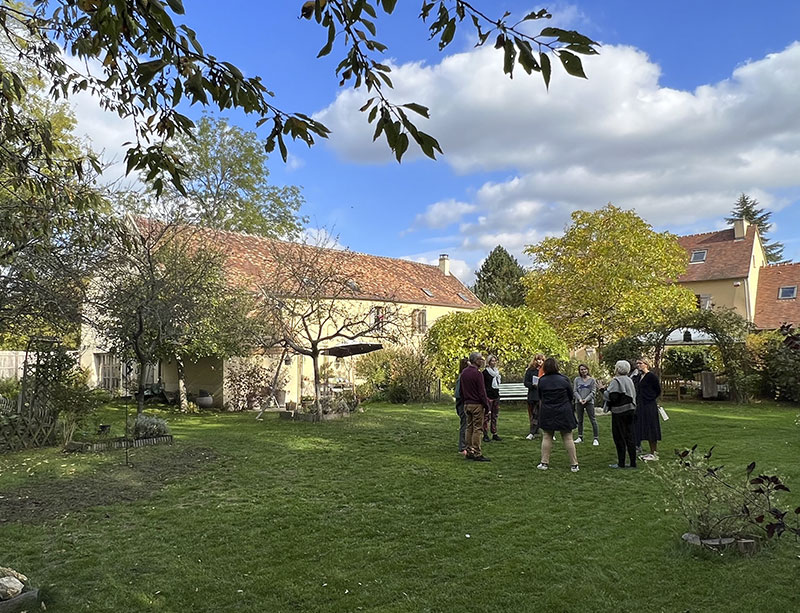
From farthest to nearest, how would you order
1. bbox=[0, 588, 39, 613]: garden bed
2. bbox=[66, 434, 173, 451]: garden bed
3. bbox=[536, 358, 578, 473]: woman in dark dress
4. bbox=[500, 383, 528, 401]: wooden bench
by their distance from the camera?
bbox=[500, 383, 528, 401]: wooden bench < bbox=[66, 434, 173, 451]: garden bed < bbox=[536, 358, 578, 473]: woman in dark dress < bbox=[0, 588, 39, 613]: garden bed

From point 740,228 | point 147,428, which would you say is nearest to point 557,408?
point 147,428

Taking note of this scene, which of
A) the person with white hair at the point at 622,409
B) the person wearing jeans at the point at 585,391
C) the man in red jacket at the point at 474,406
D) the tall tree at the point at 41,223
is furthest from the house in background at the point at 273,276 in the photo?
the person with white hair at the point at 622,409

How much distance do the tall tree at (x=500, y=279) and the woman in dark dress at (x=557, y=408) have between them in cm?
3108

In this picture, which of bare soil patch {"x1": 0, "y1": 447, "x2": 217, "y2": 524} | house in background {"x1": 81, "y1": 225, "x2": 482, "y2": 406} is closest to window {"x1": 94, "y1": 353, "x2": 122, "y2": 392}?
house in background {"x1": 81, "y1": 225, "x2": 482, "y2": 406}

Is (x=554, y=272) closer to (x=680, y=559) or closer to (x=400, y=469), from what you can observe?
(x=400, y=469)

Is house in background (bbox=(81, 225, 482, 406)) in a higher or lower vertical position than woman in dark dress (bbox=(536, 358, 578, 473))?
higher

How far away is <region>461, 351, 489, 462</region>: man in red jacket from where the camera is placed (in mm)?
9508

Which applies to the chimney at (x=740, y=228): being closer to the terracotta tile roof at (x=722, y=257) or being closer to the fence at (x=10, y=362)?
the terracotta tile roof at (x=722, y=257)

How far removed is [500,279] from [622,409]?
32.5 metres

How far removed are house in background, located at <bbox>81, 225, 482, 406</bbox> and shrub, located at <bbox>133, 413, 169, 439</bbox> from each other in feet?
12.4

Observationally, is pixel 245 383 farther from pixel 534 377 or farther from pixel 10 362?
pixel 10 362

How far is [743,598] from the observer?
4242 millimetres

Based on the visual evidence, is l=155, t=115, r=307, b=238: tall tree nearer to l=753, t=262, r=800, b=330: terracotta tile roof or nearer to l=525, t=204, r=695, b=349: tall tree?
l=525, t=204, r=695, b=349: tall tree

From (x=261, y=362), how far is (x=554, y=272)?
12.9 m
